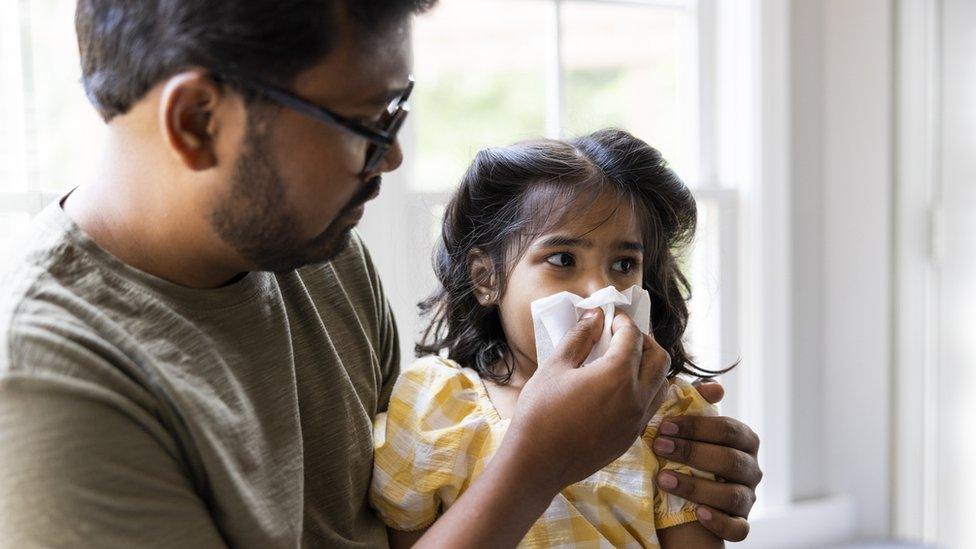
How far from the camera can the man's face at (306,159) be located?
983 mm

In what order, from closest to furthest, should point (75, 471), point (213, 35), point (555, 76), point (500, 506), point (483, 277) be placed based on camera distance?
point (75, 471) → point (213, 35) → point (500, 506) → point (483, 277) → point (555, 76)

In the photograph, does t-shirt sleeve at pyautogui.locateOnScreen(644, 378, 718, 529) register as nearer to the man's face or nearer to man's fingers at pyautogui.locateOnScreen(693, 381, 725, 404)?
man's fingers at pyautogui.locateOnScreen(693, 381, 725, 404)

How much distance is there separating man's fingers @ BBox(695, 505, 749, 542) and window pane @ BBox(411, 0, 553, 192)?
0.98 m

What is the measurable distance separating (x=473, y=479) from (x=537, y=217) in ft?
1.31

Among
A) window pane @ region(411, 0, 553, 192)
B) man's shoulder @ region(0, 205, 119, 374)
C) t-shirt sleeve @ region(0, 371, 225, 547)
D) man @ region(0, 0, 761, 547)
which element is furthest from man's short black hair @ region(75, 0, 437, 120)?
window pane @ region(411, 0, 553, 192)

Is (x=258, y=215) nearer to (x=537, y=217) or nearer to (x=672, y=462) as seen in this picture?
(x=537, y=217)

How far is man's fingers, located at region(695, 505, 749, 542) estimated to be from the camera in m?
1.31

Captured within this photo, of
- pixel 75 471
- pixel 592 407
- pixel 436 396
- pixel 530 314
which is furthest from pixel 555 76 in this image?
pixel 75 471

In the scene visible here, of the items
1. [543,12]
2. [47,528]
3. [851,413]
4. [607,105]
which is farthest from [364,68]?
[851,413]

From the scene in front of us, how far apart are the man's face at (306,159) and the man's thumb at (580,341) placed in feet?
1.07

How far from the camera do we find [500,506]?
3.46 feet

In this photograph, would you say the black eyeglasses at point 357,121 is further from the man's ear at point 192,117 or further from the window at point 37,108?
the window at point 37,108

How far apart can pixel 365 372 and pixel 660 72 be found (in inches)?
58.4

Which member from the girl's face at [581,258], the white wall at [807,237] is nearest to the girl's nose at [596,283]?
the girl's face at [581,258]
